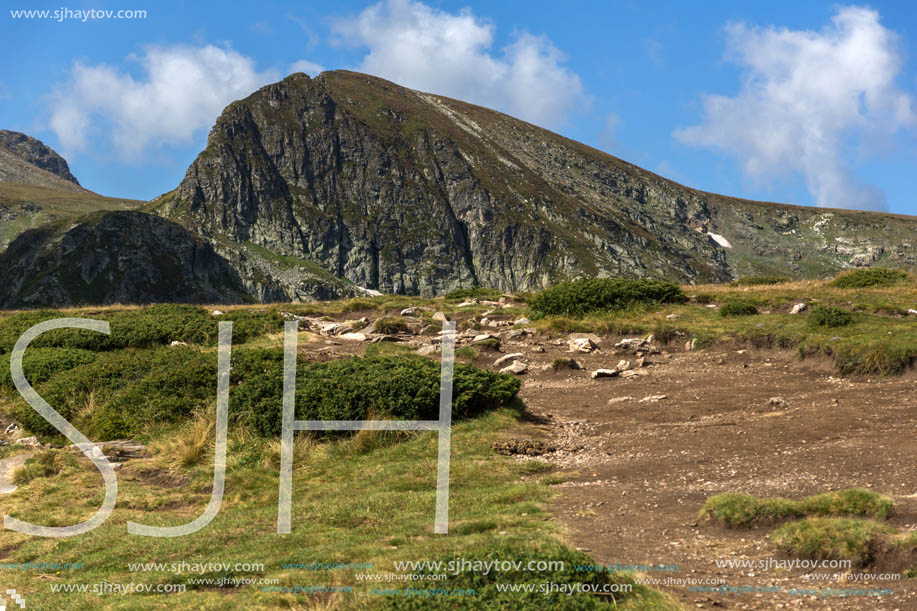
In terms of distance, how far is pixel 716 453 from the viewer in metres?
11.0

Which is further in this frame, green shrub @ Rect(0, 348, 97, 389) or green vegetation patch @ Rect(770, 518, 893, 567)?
green shrub @ Rect(0, 348, 97, 389)

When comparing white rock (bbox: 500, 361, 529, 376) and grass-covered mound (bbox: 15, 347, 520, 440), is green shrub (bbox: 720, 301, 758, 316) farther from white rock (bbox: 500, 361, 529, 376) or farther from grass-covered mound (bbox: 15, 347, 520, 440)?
grass-covered mound (bbox: 15, 347, 520, 440)

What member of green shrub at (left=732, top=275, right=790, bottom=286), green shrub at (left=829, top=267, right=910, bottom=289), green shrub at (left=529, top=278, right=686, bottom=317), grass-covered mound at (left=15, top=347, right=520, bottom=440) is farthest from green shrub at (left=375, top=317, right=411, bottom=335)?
green shrub at (left=732, top=275, right=790, bottom=286)

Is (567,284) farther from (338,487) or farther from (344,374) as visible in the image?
(338,487)

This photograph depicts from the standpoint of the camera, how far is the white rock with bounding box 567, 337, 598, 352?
68.5ft

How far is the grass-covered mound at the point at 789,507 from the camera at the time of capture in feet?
24.7

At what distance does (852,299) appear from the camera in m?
23.8

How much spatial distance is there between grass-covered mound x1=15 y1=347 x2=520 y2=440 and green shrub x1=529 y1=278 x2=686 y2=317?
34.9 feet

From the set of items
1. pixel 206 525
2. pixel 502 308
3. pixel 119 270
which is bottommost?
pixel 206 525

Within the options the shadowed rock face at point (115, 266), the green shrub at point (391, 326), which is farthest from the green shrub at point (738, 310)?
the shadowed rock face at point (115, 266)

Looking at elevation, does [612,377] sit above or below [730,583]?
above

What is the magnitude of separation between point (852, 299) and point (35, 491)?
24.7m

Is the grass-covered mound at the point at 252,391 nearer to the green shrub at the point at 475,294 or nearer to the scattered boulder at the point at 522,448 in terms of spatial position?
the scattered boulder at the point at 522,448

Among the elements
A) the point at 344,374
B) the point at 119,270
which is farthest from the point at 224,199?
the point at 344,374
